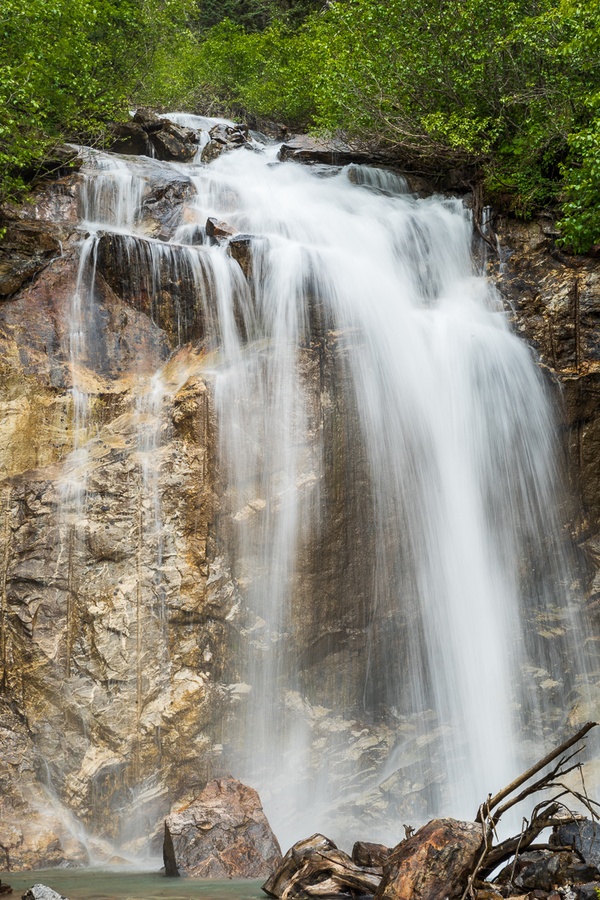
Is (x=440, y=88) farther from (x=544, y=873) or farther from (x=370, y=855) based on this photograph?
(x=544, y=873)

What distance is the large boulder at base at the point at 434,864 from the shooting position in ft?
16.3

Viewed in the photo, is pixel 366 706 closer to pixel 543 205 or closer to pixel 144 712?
pixel 144 712

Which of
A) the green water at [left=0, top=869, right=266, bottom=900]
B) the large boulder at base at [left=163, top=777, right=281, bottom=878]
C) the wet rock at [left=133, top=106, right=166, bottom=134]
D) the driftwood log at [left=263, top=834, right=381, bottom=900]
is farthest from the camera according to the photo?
the wet rock at [left=133, top=106, right=166, bottom=134]

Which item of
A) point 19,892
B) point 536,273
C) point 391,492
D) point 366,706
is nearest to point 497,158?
point 536,273

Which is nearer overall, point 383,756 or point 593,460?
point 383,756

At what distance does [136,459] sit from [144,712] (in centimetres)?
326

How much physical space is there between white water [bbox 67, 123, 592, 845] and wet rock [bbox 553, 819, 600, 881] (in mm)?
4270

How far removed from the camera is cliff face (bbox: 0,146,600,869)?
8805 millimetres

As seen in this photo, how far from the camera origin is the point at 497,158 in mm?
15281

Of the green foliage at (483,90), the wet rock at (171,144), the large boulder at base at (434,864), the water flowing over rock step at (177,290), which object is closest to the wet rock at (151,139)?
the wet rock at (171,144)

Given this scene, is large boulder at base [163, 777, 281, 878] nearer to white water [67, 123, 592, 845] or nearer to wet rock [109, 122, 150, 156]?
white water [67, 123, 592, 845]

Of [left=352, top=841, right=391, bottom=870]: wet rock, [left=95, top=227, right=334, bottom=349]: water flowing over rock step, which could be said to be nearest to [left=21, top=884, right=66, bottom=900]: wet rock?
[left=352, top=841, right=391, bottom=870]: wet rock

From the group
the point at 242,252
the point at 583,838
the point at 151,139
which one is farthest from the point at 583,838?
the point at 151,139

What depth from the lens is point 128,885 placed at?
680 cm
